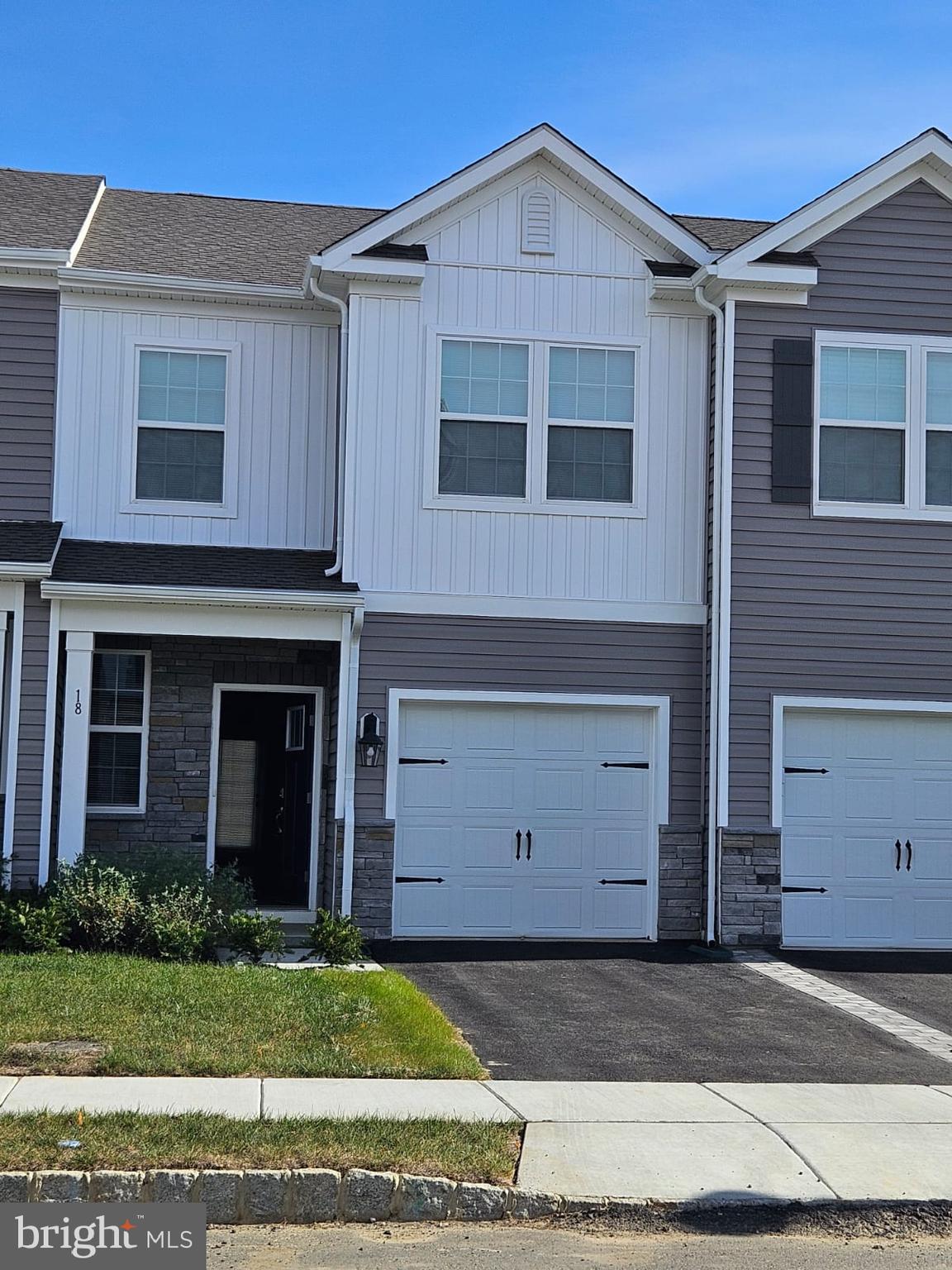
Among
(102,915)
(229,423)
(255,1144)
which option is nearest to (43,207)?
(229,423)

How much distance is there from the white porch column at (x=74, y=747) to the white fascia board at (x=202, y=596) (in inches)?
17.8

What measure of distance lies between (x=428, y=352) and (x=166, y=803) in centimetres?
506

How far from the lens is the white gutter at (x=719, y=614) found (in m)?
13.7

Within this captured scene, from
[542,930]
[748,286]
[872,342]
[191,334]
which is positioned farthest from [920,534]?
[191,334]

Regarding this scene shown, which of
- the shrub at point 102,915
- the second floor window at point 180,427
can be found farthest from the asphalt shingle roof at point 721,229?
the shrub at point 102,915

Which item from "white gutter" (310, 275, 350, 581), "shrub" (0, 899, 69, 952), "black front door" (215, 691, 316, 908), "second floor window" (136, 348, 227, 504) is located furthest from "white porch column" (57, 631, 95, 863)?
"black front door" (215, 691, 316, 908)

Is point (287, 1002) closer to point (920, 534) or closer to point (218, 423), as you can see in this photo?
point (218, 423)

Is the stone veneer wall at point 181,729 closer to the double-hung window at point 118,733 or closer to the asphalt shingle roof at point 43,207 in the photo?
the double-hung window at point 118,733

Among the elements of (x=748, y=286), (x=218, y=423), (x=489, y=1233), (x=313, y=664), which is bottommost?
(x=489, y=1233)

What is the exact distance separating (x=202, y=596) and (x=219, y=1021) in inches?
192

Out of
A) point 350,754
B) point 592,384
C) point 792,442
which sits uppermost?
point 592,384

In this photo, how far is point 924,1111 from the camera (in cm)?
779

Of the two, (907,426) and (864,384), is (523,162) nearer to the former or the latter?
(864,384)

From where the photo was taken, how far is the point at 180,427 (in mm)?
14531
